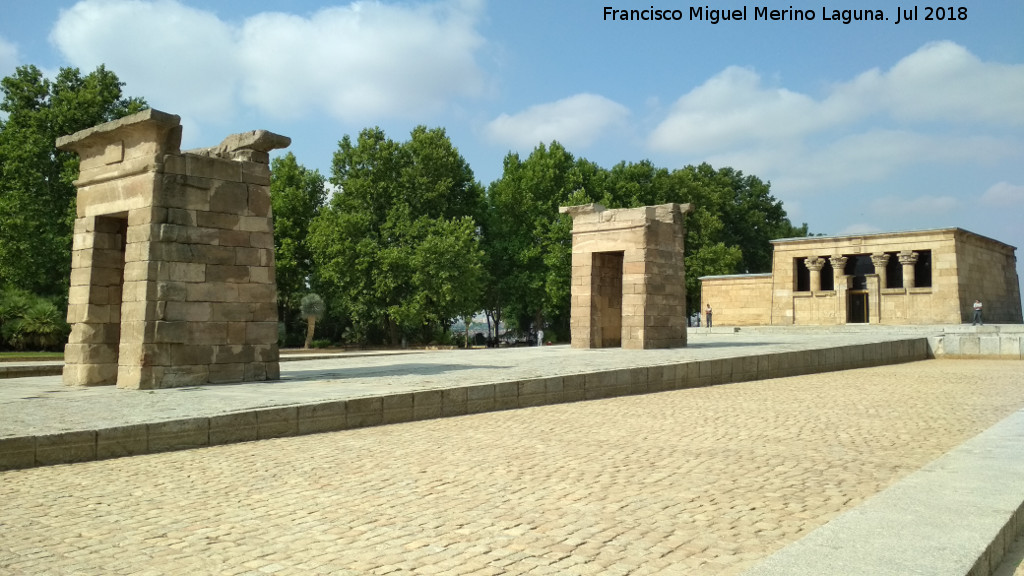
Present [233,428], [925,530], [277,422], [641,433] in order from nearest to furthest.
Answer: [925,530], [233,428], [277,422], [641,433]

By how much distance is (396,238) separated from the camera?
142ft

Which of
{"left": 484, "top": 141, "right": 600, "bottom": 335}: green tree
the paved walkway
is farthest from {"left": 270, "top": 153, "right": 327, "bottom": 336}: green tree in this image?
the paved walkway

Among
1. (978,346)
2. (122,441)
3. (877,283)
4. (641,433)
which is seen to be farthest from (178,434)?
(877,283)

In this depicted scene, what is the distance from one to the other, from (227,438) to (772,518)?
524 cm

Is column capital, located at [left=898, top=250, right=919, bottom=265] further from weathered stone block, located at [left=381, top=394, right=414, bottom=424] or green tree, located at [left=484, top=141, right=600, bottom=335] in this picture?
weathered stone block, located at [left=381, top=394, right=414, bottom=424]

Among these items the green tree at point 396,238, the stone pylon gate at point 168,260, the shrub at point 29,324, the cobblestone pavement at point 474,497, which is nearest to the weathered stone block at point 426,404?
the cobblestone pavement at point 474,497

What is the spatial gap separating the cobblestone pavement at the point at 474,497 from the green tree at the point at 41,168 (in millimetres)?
29180

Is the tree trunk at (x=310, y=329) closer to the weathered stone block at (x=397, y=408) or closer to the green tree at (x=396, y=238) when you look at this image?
the green tree at (x=396, y=238)

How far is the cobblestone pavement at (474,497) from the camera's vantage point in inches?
161

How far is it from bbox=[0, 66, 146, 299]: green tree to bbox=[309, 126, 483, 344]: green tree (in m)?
11.8

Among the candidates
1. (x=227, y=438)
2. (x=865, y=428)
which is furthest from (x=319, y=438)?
(x=865, y=428)

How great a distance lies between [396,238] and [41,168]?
17.0 metres

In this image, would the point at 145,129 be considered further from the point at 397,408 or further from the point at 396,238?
Result: the point at 396,238

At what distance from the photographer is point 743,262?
6391cm
